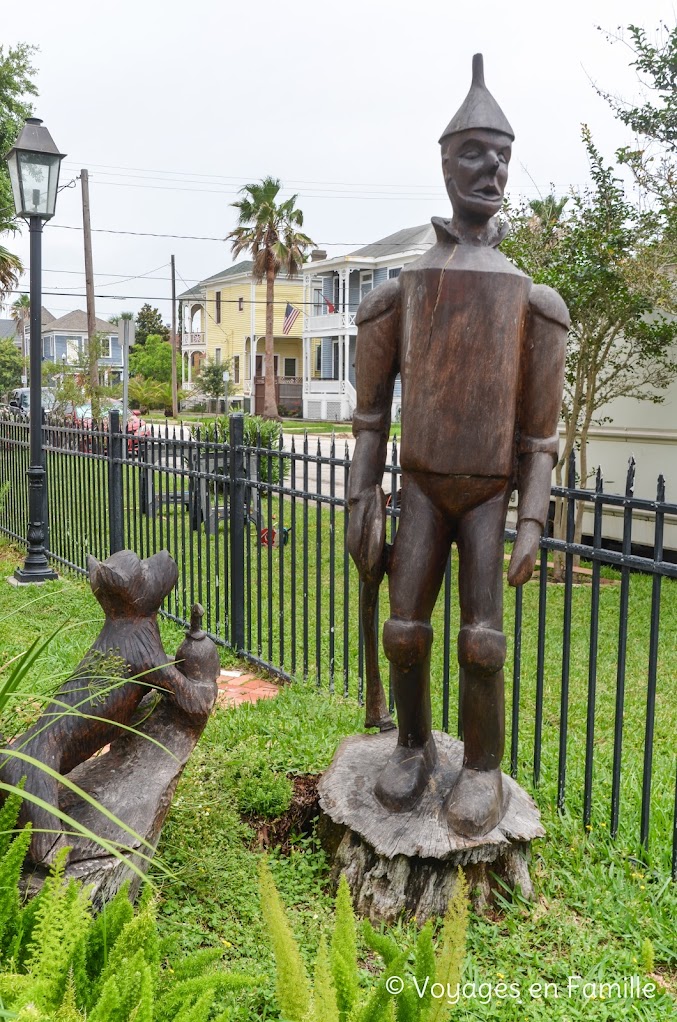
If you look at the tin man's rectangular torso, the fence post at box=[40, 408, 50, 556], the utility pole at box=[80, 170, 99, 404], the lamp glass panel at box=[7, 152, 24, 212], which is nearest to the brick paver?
the tin man's rectangular torso

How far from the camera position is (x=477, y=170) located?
271 cm

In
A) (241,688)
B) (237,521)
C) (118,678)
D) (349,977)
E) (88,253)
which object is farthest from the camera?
(88,253)

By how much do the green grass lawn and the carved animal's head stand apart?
0.19m

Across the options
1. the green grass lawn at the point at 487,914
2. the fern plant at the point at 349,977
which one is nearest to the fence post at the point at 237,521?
the green grass lawn at the point at 487,914

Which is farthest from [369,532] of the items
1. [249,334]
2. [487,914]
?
[249,334]

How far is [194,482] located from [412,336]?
3.95 meters

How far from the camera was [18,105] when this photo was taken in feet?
55.5

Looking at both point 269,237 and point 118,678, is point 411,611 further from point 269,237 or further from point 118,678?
point 269,237

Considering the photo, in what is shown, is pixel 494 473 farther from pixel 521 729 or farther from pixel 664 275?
pixel 664 275

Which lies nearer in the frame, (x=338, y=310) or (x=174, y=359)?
(x=338, y=310)

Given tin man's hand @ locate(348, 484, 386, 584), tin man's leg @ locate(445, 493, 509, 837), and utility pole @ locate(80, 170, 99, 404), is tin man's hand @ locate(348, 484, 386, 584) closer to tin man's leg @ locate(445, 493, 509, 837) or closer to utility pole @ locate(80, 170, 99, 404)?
tin man's leg @ locate(445, 493, 509, 837)

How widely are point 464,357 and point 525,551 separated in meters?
0.62

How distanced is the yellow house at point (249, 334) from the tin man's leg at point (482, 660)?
116ft

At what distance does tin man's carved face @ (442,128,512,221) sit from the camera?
8.89ft
